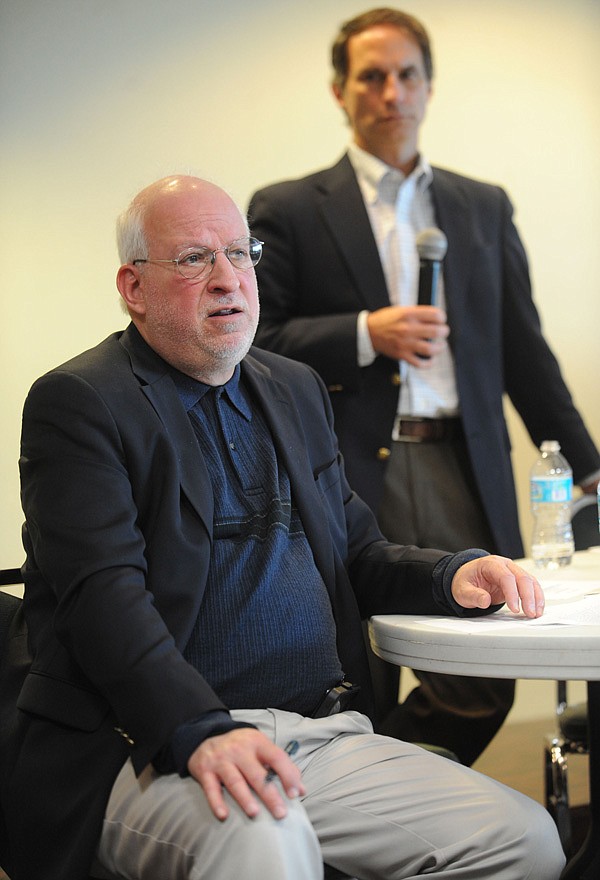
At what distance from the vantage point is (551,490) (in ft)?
7.62

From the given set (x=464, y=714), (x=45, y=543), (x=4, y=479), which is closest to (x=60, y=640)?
(x=45, y=543)

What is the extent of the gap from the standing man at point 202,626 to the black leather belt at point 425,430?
892 mm

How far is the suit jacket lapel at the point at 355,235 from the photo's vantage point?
2.96m

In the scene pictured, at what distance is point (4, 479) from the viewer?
2254mm

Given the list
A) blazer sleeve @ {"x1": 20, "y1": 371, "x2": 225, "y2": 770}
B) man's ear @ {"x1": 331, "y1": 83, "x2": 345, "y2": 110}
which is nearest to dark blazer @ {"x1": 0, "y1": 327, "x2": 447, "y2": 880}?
blazer sleeve @ {"x1": 20, "y1": 371, "x2": 225, "y2": 770}

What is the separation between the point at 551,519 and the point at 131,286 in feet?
3.55

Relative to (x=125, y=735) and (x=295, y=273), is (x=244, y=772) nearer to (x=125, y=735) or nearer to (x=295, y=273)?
(x=125, y=735)

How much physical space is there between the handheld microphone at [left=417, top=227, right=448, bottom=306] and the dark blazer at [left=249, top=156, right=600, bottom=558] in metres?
0.22

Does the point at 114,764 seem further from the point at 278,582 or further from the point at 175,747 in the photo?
the point at 278,582

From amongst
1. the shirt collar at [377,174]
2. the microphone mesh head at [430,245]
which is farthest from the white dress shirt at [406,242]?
the microphone mesh head at [430,245]

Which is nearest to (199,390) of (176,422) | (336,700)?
(176,422)

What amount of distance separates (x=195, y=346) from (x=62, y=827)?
79 centimetres

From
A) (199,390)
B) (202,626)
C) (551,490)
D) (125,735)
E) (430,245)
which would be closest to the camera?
(125,735)

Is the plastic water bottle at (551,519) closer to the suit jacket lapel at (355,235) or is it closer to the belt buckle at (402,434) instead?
the belt buckle at (402,434)
